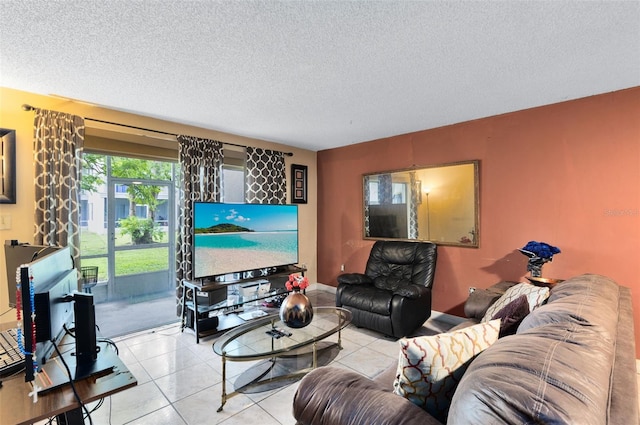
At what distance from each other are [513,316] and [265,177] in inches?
136

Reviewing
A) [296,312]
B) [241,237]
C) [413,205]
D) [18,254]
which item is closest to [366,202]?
[413,205]

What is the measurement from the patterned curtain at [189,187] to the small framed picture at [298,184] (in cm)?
140

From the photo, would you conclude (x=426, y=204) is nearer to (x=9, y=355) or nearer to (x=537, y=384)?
(x=537, y=384)

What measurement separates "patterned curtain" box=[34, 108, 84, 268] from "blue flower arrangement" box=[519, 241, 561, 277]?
167 inches

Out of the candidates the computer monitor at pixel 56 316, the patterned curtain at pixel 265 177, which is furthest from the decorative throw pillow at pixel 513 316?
the patterned curtain at pixel 265 177

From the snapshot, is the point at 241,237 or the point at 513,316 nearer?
the point at 513,316

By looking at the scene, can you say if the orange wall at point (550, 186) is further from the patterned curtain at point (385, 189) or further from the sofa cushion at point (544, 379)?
the sofa cushion at point (544, 379)

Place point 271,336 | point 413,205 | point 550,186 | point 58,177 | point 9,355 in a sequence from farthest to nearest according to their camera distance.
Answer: point 413,205, point 550,186, point 58,177, point 271,336, point 9,355

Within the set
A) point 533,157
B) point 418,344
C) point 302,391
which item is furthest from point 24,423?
point 533,157

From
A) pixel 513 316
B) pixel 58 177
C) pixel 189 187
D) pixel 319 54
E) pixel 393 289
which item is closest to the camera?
pixel 513 316

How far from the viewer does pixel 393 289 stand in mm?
3418

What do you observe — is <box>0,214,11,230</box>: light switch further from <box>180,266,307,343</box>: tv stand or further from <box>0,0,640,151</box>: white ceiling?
<box>180,266,307,343</box>: tv stand

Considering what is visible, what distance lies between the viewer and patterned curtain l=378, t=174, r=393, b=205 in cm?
416

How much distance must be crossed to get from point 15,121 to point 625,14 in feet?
14.6
